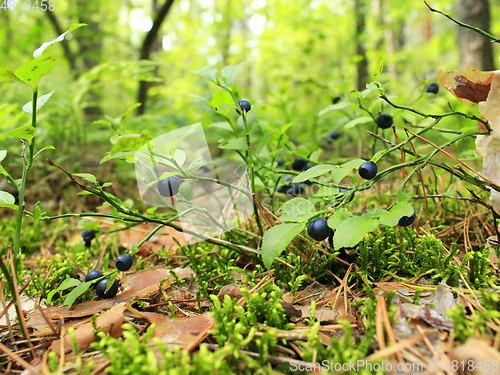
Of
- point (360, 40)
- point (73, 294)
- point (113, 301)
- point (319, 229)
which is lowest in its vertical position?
point (113, 301)

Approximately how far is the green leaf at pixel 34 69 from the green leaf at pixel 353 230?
1.05 meters

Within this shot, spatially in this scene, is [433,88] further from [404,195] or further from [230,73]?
[230,73]

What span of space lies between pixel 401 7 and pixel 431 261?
8.67 m

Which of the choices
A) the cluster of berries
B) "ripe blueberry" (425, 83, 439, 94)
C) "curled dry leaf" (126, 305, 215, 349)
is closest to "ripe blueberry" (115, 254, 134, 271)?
the cluster of berries

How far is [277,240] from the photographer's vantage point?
95 centimetres

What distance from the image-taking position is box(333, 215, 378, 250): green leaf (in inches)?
34.0

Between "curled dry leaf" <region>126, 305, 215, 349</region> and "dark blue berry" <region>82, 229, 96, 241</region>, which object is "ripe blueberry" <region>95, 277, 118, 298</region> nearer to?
"curled dry leaf" <region>126, 305, 215, 349</region>

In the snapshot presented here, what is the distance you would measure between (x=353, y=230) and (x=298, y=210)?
0.23m

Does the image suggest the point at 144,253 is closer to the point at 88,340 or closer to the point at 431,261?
the point at 88,340

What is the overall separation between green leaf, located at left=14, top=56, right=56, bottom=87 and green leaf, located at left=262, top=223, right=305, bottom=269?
0.89m

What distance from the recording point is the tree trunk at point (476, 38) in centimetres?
323

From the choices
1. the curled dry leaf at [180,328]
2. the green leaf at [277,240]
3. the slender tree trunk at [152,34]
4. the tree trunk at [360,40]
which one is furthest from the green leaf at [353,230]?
the tree trunk at [360,40]

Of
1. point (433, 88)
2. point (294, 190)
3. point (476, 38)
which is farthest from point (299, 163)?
point (476, 38)

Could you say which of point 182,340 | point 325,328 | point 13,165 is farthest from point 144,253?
point 13,165
